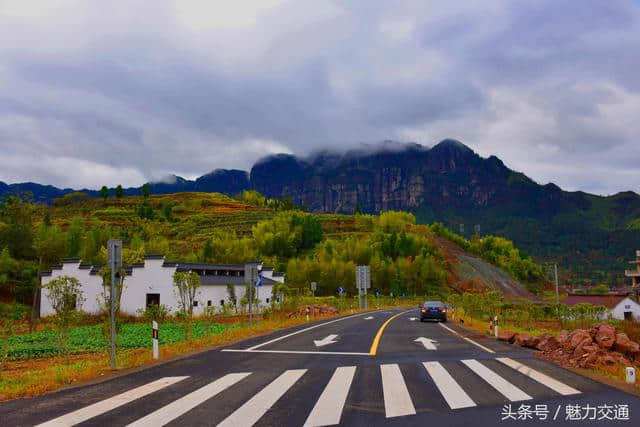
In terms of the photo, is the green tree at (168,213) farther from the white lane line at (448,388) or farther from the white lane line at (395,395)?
the white lane line at (395,395)

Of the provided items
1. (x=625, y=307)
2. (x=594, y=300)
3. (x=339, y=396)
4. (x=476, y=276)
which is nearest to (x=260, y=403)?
(x=339, y=396)

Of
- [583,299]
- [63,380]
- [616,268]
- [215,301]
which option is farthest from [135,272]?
[616,268]

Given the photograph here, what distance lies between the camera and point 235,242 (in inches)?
3479

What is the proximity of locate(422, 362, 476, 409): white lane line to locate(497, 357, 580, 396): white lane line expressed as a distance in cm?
169

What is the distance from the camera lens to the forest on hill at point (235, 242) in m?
61.5

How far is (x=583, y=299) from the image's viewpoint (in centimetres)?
6294

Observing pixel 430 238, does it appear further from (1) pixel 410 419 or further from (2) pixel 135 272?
(1) pixel 410 419

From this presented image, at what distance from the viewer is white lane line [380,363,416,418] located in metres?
7.82

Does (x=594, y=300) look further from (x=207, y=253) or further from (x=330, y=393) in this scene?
(x=330, y=393)

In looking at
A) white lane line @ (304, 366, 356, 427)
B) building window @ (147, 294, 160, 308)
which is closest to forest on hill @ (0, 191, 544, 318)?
building window @ (147, 294, 160, 308)

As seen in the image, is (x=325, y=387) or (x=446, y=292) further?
(x=446, y=292)

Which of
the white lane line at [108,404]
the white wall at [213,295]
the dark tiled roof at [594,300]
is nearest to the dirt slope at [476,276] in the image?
the dark tiled roof at [594,300]

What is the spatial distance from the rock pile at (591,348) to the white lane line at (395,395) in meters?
4.84

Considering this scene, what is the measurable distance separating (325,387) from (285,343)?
9421 mm
